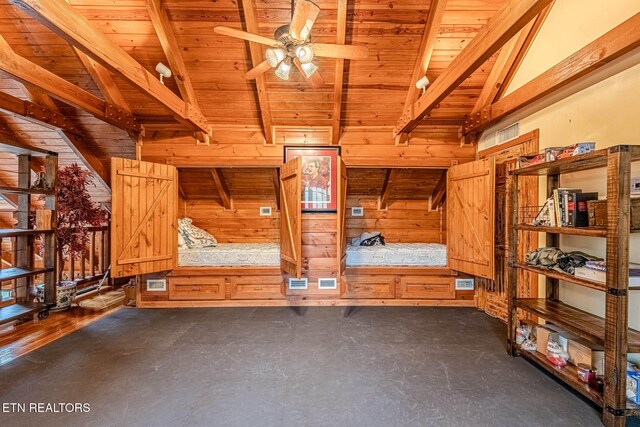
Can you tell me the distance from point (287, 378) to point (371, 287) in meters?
2.02

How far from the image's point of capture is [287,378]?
209 cm

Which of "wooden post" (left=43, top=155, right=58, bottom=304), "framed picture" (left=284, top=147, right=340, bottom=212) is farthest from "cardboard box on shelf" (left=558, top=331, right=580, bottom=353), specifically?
"wooden post" (left=43, top=155, right=58, bottom=304)

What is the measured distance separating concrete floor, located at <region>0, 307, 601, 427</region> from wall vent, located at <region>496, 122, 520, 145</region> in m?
2.25

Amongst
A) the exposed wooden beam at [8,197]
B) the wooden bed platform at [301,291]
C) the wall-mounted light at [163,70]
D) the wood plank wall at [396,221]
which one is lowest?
the wooden bed platform at [301,291]

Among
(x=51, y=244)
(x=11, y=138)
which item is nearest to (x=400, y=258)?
(x=51, y=244)

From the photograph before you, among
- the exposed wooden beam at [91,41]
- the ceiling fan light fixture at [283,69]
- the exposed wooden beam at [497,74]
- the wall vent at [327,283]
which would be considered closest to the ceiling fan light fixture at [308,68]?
the ceiling fan light fixture at [283,69]

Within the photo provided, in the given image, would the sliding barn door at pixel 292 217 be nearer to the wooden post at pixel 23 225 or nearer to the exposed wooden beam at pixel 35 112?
the exposed wooden beam at pixel 35 112

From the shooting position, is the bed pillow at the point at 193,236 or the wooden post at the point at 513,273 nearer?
the wooden post at the point at 513,273

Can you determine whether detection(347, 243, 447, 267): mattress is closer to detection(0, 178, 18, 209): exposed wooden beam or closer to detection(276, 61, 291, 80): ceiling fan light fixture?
detection(276, 61, 291, 80): ceiling fan light fixture

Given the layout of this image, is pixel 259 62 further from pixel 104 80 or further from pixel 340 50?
pixel 104 80

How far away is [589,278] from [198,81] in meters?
4.28

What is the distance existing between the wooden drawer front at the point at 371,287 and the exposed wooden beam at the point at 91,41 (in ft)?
10.4

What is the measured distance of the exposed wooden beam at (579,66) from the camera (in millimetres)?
1744

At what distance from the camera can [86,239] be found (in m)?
3.75
